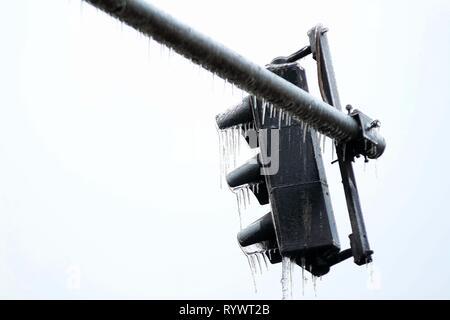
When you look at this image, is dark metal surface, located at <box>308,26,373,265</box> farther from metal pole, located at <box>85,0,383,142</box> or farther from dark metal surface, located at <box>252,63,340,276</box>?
metal pole, located at <box>85,0,383,142</box>

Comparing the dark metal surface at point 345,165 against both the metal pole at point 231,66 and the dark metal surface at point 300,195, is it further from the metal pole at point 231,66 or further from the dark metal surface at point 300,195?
the metal pole at point 231,66

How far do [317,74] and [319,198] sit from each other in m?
1.13

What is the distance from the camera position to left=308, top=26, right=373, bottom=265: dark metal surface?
27.4 ft

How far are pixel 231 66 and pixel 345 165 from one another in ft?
6.38

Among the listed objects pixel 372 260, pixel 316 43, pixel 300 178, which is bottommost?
pixel 372 260

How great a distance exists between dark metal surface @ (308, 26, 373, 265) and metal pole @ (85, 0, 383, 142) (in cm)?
31

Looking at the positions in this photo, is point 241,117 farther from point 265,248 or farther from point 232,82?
point 232,82

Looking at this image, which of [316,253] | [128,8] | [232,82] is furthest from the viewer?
[316,253]

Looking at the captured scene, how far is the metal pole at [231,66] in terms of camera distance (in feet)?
20.2

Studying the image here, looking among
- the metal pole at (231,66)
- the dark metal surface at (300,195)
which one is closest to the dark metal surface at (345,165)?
the dark metal surface at (300,195)

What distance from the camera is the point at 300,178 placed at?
838cm


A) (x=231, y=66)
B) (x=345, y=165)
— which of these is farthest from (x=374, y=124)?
(x=231, y=66)

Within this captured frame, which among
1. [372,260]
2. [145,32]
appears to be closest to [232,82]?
[145,32]

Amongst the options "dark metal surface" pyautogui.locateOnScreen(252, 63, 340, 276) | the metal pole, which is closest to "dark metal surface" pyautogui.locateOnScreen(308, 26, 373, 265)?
"dark metal surface" pyautogui.locateOnScreen(252, 63, 340, 276)
